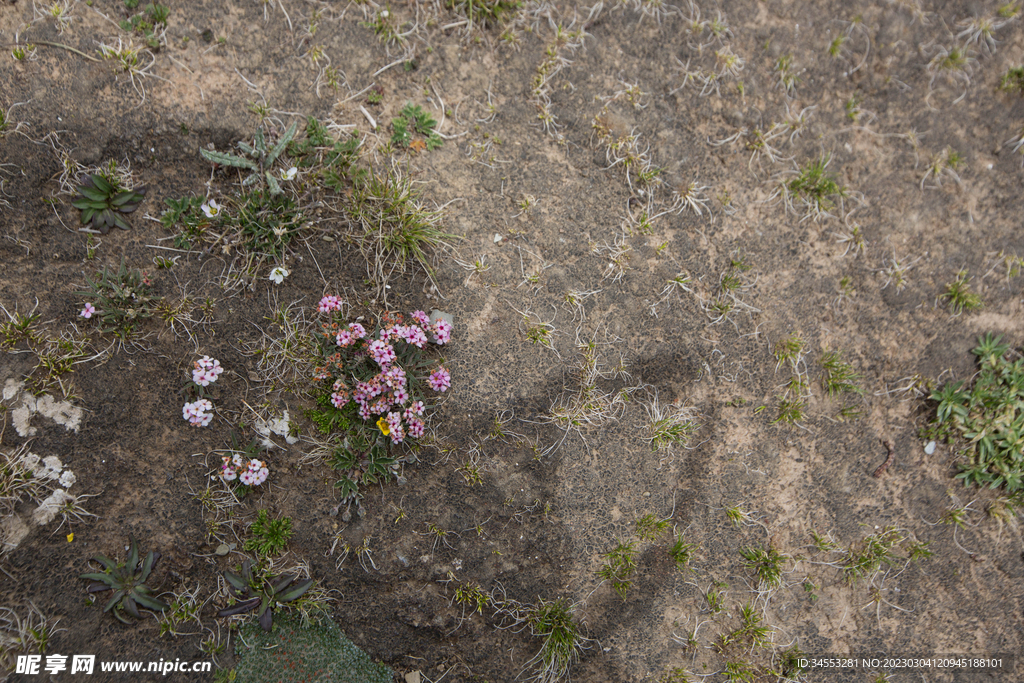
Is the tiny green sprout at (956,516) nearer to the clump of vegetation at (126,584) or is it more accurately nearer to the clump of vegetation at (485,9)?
the clump of vegetation at (485,9)

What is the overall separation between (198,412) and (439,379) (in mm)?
1568

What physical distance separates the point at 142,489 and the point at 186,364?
85 centimetres

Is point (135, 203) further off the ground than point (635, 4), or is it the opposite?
point (635, 4)

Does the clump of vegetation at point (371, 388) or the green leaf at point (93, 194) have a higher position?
the green leaf at point (93, 194)

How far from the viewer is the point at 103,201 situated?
3.28 meters

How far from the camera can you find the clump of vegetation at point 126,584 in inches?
121

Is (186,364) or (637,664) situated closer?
(186,364)

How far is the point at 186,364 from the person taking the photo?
10.9ft

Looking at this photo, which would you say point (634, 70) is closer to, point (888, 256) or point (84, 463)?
point (888, 256)

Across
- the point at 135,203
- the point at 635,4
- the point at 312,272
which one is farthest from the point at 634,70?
the point at 135,203

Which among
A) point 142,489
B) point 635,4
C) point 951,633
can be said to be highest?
point 635,4

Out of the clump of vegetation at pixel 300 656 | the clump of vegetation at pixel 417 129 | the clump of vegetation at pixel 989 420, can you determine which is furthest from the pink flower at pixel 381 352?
the clump of vegetation at pixel 989 420

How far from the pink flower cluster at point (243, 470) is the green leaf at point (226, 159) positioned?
1.95 m

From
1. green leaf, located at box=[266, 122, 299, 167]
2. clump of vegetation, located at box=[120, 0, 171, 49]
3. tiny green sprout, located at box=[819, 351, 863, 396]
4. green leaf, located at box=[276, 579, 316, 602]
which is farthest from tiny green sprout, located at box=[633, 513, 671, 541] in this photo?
clump of vegetation, located at box=[120, 0, 171, 49]
